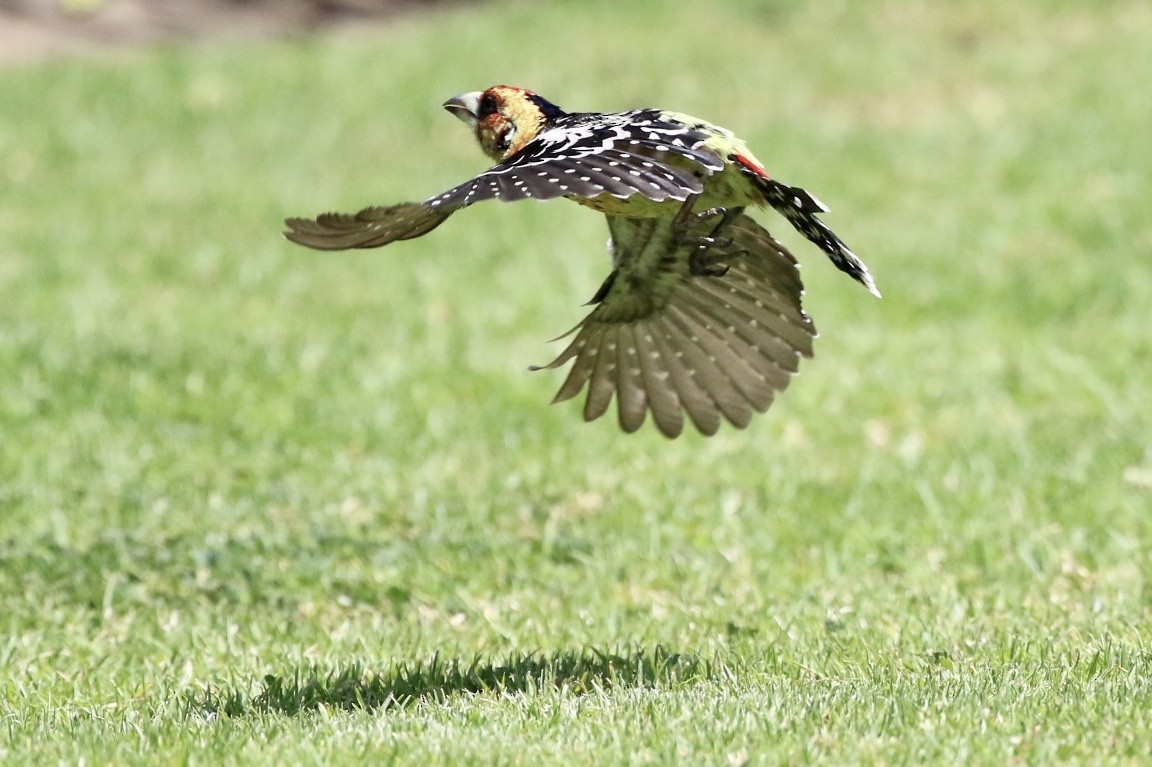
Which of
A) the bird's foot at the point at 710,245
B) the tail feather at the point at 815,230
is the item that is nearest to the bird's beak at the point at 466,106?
the bird's foot at the point at 710,245

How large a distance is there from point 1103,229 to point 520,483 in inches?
205

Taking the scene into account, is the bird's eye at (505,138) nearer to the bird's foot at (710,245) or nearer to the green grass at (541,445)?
the bird's foot at (710,245)

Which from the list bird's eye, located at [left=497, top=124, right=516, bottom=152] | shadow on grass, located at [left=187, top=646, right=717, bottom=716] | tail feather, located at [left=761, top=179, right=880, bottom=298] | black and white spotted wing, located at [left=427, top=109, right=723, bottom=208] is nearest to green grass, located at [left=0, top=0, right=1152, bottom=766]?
shadow on grass, located at [left=187, top=646, right=717, bottom=716]

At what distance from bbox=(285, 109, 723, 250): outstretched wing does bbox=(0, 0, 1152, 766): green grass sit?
124cm

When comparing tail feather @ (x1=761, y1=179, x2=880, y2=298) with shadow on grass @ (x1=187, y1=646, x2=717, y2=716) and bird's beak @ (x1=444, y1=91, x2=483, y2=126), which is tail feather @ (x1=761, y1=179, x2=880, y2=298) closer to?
bird's beak @ (x1=444, y1=91, x2=483, y2=126)

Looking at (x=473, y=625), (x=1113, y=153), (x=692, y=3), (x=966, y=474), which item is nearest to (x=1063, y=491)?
(x=966, y=474)

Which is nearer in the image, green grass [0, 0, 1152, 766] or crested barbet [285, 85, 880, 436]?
green grass [0, 0, 1152, 766]

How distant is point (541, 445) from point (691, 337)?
2.49 m

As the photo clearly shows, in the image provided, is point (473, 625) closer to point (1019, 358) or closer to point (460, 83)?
point (1019, 358)

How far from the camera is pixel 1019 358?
927 cm

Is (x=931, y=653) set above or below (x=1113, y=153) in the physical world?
below

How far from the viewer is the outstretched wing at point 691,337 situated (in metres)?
5.66

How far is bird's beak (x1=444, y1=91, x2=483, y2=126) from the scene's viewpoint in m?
5.32

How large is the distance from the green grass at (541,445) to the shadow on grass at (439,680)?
3 cm
